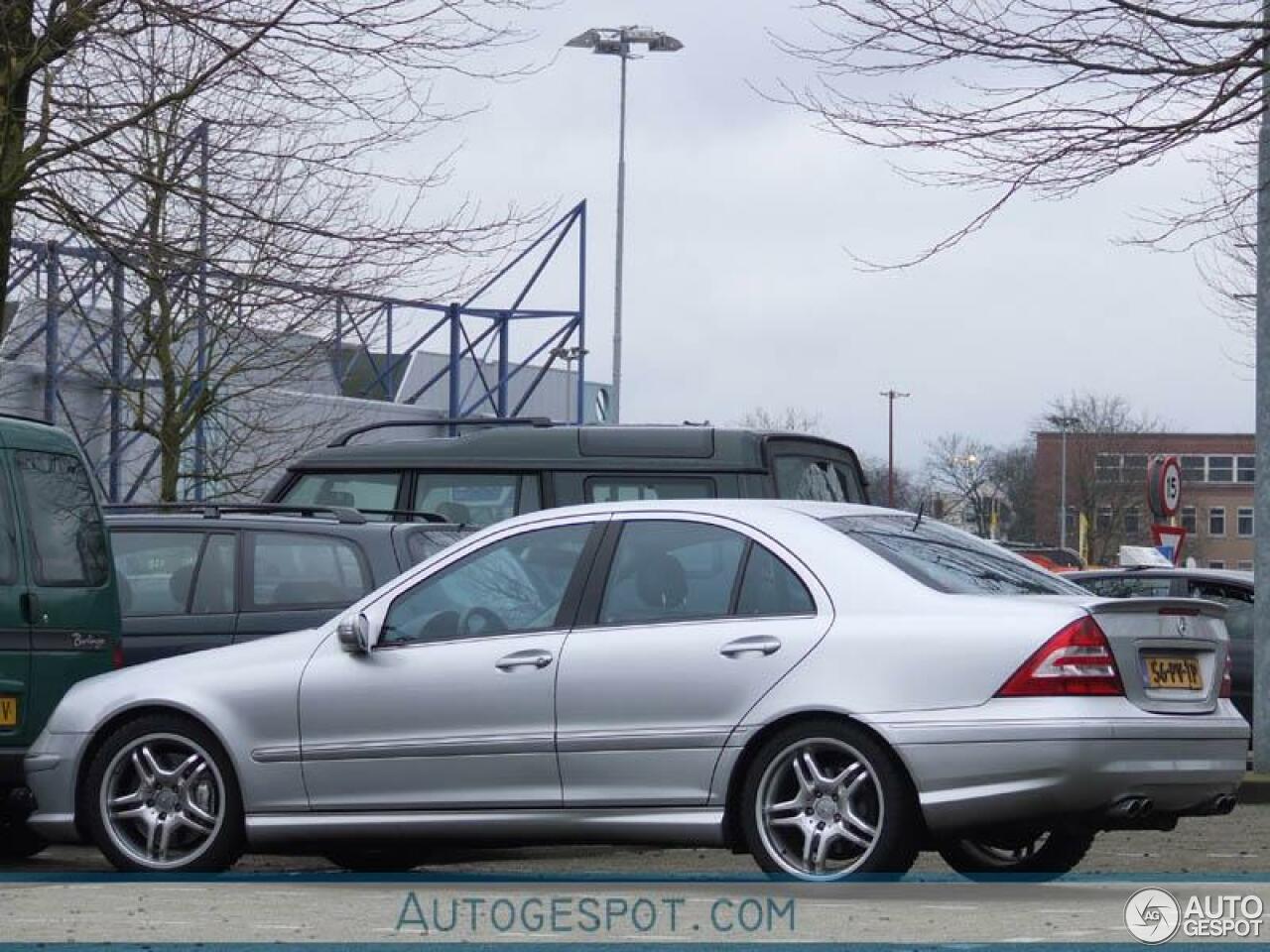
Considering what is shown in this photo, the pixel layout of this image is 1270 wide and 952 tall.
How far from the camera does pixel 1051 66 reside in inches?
534

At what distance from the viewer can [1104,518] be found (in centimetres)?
10419

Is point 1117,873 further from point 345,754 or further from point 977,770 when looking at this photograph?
point 345,754

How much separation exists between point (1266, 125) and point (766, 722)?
790 centimetres

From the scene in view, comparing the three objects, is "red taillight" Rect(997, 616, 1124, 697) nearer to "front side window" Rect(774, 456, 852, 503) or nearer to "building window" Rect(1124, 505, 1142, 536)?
"front side window" Rect(774, 456, 852, 503)

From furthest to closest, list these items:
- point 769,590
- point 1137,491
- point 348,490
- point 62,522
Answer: point 1137,491, point 348,490, point 62,522, point 769,590

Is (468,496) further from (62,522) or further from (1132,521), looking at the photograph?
(1132,521)

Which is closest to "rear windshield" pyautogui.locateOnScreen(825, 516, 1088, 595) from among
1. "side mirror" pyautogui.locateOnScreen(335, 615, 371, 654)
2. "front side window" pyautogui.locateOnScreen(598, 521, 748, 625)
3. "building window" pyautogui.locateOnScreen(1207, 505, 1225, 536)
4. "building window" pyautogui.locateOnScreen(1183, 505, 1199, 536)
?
"front side window" pyautogui.locateOnScreen(598, 521, 748, 625)

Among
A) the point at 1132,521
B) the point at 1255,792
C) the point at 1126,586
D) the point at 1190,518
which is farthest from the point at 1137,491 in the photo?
the point at 1255,792

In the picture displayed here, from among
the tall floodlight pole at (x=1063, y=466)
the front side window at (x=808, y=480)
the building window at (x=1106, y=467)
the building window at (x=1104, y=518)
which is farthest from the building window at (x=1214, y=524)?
the front side window at (x=808, y=480)

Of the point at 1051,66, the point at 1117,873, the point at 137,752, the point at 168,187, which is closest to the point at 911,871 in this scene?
the point at 1117,873

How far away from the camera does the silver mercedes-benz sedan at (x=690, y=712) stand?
26.1ft

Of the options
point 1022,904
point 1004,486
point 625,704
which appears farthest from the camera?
point 1004,486

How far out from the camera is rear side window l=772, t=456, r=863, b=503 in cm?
1366

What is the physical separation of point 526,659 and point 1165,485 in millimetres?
15218
